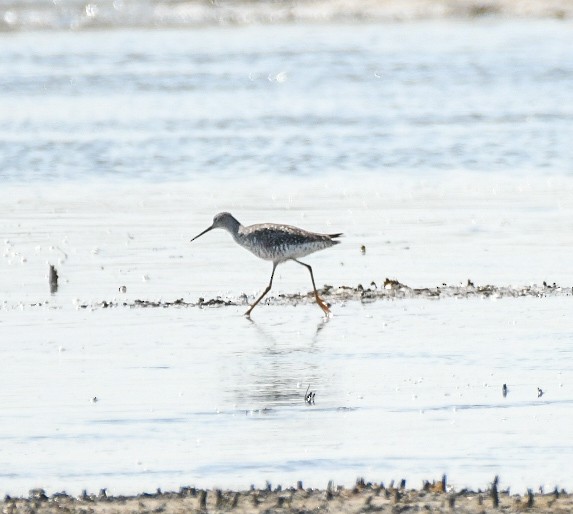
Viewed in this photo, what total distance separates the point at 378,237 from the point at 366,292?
310 centimetres

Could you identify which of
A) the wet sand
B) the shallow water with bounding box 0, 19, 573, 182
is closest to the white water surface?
the wet sand

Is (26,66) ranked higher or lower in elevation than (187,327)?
higher

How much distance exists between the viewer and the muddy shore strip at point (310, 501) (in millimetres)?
7434

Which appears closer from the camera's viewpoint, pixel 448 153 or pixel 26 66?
pixel 448 153

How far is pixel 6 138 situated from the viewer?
2598 cm

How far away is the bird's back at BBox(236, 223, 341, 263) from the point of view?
13593 millimetres

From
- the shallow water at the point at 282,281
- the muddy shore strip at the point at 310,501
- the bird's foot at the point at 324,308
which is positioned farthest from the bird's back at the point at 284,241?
the muddy shore strip at the point at 310,501

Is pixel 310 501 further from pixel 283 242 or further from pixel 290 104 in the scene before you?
pixel 290 104

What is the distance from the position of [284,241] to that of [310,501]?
616 cm

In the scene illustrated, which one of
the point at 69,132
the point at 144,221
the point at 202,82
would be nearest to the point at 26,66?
the point at 202,82

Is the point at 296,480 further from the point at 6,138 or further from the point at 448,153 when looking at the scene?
the point at 6,138

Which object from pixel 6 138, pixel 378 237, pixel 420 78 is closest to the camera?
pixel 378 237

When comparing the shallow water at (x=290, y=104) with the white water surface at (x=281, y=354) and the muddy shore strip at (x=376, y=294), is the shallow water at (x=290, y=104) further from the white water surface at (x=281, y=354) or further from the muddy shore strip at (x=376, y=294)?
the muddy shore strip at (x=376, y=294)

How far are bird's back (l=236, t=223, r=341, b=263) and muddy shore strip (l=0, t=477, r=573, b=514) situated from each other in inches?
231
